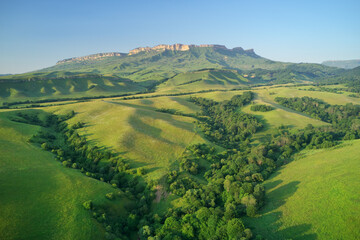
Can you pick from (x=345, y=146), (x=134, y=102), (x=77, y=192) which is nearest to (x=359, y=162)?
(x=345, y=146)

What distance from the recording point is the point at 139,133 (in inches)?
4200

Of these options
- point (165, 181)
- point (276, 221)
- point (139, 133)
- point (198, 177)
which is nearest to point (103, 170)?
point (165, 181)

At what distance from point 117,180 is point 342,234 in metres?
67.0

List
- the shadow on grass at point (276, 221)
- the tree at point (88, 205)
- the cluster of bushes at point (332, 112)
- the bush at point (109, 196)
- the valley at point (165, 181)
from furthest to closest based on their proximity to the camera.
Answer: the cluster of bushes at point (332, 112)
the bush at point (109, 196)
the tree at point (88, 205)
the valley at point (165, 181)
the shadow on grass at point (276, 221)

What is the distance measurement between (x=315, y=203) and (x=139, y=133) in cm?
8223

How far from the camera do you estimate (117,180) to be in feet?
243

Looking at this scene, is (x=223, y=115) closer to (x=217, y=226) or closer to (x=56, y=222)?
A: (x=217, y=226)

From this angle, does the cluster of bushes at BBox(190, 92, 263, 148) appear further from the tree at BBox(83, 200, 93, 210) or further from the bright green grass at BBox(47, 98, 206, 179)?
the tree at BBox(83, 200, 93, 210)

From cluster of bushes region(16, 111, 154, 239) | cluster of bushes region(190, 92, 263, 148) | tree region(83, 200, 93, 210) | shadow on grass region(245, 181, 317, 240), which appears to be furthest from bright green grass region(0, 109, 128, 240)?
cluster of bushes region(190, 92, 263, 148)

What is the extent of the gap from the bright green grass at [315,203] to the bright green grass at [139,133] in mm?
42123

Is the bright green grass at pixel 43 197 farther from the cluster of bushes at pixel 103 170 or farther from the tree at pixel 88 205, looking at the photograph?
the cluster of bushes at pixel 103 170

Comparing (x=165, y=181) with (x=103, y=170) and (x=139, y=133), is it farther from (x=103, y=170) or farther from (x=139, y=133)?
(x=139, y=133)

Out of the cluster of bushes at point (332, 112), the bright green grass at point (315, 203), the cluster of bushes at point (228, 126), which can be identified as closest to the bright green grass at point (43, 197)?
the bright green grass at point (315, 203)

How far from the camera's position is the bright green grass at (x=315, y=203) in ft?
136
